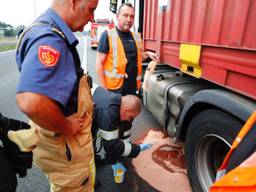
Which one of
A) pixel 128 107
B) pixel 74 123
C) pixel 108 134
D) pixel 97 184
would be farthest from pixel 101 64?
pixel 74 123

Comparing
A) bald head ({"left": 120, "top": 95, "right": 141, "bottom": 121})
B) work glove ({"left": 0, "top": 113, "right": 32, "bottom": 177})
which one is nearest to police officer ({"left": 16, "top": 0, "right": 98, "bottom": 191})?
work glove ({"left": 0, "top": 113, "right": 32, "bottom": 177})

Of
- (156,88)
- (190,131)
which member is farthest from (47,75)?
(156,88)

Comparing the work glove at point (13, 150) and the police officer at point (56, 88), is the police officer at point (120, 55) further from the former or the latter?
the work glove at point (13, 150)

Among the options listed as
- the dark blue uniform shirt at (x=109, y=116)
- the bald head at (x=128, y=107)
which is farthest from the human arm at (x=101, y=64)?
the bald head at (x=128, y=107)

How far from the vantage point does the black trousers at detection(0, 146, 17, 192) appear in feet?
4.23

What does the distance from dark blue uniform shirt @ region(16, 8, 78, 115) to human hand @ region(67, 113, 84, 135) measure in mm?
176

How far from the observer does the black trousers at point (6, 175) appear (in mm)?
1288

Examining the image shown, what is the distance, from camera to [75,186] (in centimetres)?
166

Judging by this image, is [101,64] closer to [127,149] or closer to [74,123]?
[127,149]

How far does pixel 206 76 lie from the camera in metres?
2.19

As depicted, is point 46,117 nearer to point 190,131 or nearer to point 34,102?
point 34,102

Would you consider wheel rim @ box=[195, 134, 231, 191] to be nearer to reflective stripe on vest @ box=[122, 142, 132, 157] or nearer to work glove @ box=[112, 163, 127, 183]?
reflective stripe on vest @ box=[122, 142, 132, 157]

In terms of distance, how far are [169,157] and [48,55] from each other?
96.7 inches

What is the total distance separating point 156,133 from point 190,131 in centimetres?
159
